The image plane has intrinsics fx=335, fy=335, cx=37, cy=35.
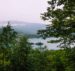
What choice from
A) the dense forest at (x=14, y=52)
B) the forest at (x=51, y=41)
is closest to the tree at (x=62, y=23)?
the forest at (x=51, y=41)

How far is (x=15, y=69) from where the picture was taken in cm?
5688

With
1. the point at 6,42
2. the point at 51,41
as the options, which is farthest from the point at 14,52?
the point at 51,41

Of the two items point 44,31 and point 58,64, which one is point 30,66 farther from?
point 44,31

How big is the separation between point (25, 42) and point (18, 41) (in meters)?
1.38

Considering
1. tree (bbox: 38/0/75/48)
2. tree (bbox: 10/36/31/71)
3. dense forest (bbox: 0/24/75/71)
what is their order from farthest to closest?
tree (bbox: 10/36/31/71) < dense forest (bbox: 0/24/75/71) < tree (bbox: 38/0/75/48)

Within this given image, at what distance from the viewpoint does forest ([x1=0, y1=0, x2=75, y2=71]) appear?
15344mm

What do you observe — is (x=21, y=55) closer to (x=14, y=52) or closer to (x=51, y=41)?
(x=14, y=52)

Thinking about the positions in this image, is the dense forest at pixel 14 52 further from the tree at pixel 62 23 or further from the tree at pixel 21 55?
the tree at pixel 62 23

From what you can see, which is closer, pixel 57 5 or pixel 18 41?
pixel 57 5

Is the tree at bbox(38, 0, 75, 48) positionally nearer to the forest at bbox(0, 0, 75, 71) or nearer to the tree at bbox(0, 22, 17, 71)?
the forest at bbox(0, 0, 75, 71)

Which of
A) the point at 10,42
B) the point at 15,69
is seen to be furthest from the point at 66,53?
the point at 15,69

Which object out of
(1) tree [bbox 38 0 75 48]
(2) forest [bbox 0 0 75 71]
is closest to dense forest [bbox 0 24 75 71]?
(2) forest [bbox 0 0 75 71]

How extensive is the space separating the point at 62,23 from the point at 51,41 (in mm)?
1029

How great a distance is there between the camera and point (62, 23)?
607 inches
